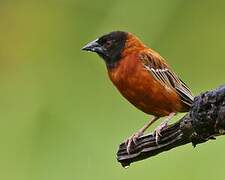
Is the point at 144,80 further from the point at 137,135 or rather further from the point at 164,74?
the point at 137,135

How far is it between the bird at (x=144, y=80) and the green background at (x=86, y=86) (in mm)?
164

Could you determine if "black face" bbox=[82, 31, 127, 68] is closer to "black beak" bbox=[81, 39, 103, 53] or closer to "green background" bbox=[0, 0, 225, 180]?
"black beak" bbox=[81, 39, 103, 53]

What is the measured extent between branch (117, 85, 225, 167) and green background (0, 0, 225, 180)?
512mm

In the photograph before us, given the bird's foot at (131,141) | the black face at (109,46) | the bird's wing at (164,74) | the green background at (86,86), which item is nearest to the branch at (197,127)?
the bird's foot at (131,141)

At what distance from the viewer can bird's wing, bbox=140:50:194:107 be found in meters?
Result: 3.84

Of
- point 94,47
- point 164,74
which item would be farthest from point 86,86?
point 164,74

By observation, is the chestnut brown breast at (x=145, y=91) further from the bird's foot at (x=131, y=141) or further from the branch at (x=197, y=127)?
the branch at (x=197, y=127)

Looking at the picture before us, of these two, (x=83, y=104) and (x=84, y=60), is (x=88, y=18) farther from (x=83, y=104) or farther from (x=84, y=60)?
(x=83, y=104)

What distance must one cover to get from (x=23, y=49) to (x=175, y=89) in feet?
4.52

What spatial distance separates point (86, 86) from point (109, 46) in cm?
51

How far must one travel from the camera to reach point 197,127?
265cm

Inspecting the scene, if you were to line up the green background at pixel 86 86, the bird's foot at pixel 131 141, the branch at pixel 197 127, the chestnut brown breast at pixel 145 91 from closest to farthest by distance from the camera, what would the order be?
1. the branch at pixel 197 127
2. the bird's foot at pixel 131 141
3. the chestnut brown breast at pixel 145 91
4. the green background at pixel 86 86

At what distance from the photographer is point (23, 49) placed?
197 inches

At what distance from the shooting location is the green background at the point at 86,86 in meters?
3.92
